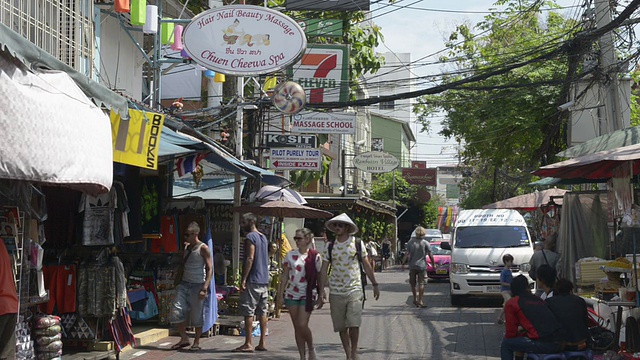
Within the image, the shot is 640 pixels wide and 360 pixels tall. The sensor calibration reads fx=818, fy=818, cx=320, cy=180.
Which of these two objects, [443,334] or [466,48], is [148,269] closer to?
[443,334]

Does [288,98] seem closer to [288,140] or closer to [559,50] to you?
[288,140]

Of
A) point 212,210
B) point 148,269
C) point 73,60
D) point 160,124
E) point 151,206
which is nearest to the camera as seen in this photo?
point 160,124

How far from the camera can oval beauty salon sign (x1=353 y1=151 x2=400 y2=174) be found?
97.6ft

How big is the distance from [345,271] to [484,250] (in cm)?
1005

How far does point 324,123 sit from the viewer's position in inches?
789

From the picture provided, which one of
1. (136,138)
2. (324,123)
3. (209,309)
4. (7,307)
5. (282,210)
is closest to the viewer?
(7,307)

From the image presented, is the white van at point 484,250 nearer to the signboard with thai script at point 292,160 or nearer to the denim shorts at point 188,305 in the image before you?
the signboard with thai script at point 292,160

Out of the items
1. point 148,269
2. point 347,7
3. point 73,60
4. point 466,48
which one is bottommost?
point 148,269

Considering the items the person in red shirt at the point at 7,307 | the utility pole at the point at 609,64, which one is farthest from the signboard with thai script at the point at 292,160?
the person in red shirt at the point at 7,307

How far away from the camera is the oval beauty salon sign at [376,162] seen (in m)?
29.7


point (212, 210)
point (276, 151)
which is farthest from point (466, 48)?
point (212, 210)

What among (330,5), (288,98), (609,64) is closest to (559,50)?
(609,64)

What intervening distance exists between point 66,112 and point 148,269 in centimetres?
751

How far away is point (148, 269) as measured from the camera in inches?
559
